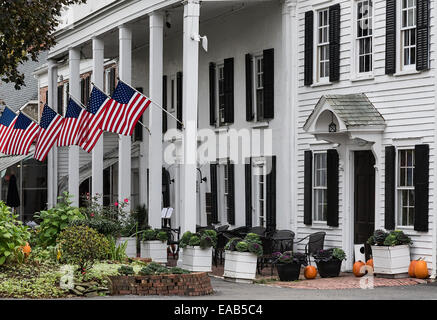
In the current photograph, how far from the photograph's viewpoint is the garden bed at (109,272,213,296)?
1755 cm

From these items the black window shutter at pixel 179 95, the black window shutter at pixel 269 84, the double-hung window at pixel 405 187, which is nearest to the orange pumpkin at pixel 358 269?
the double-hung window at pixel 405 187

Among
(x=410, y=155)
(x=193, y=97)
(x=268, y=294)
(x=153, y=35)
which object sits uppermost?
(x=153, y=35)

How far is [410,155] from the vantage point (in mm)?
21734

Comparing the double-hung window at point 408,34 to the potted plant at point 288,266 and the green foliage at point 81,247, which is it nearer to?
the potted plant at point 288,266

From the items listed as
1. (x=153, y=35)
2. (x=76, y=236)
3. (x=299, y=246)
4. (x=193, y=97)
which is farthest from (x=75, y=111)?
(x=76, y=236)

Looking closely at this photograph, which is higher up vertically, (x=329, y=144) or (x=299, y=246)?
(x=329, y=144)

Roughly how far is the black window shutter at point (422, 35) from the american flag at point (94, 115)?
318 inches

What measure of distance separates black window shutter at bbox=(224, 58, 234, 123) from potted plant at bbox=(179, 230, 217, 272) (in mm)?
6884

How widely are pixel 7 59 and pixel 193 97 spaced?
4.57 metres

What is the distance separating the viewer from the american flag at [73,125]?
2778cm

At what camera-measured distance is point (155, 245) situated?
2527 centimetres

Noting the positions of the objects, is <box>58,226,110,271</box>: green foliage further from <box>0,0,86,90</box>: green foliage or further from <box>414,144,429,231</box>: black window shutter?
<box>414,144,429,231</box>: black window shutter

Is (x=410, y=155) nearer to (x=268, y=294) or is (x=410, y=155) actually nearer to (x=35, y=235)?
(x=268, y=294)

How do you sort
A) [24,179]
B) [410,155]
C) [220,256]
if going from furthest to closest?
[24,179], [220,256], [410,155]
